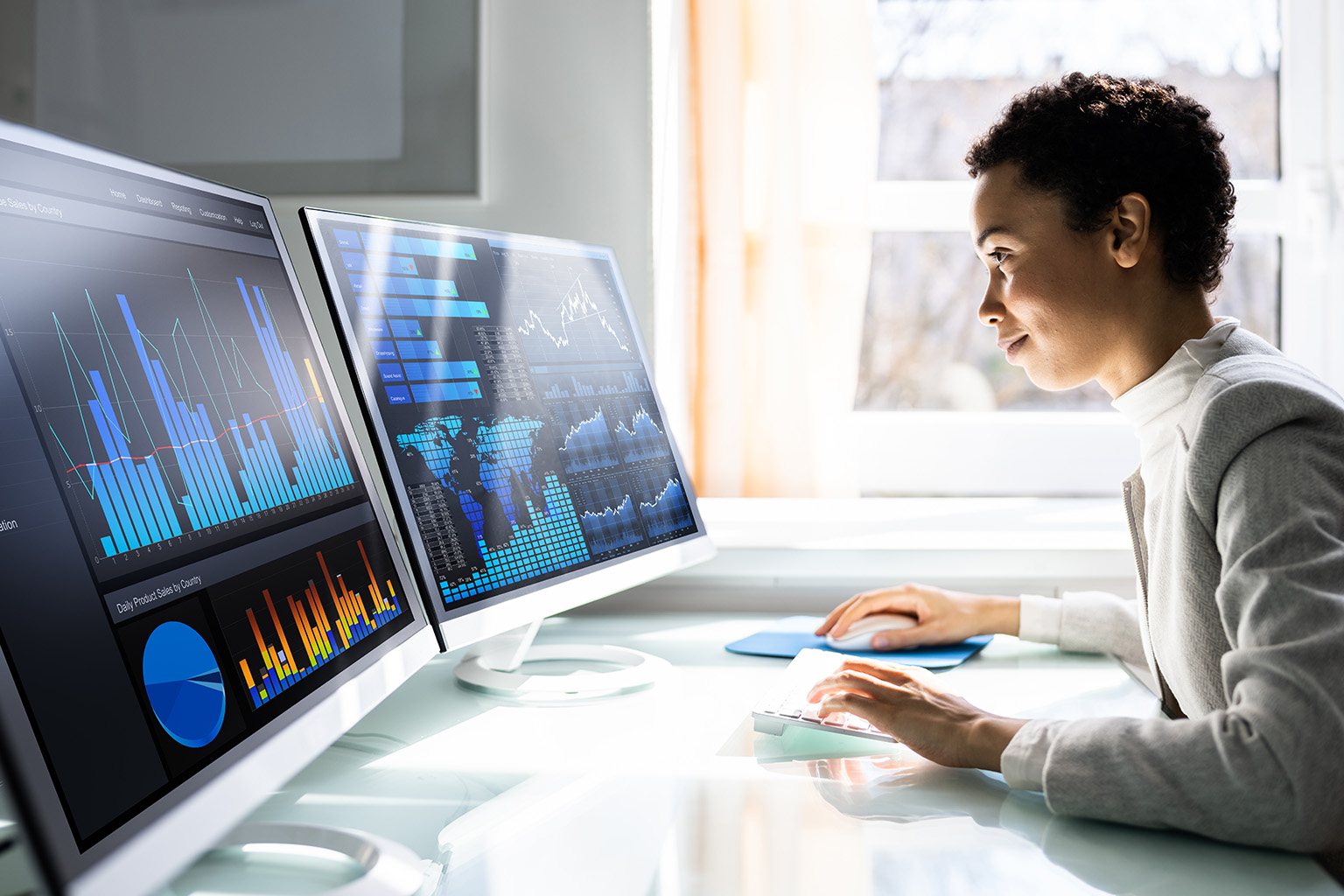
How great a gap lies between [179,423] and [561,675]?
595 millimetres

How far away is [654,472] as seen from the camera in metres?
1.22

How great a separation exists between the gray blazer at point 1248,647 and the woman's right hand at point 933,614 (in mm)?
367

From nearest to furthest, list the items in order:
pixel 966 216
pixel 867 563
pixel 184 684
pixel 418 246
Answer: pixel 184 684
pixel 418 246
pixel 867 563
pixel 966 216

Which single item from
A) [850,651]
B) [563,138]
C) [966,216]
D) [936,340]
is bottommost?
[850,651]

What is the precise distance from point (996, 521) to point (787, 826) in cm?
97

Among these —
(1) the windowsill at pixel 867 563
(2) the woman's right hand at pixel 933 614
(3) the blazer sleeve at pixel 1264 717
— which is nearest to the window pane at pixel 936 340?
(1) the windowsill at pixel 867 563

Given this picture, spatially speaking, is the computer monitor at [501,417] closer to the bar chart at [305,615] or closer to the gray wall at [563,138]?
the bar chart at [305,615]

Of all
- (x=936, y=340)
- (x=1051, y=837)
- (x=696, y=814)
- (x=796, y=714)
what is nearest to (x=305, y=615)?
(x=696, y=814)

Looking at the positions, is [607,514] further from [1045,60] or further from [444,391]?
[1045,60]

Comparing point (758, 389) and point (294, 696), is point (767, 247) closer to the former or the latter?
point (758, 389)

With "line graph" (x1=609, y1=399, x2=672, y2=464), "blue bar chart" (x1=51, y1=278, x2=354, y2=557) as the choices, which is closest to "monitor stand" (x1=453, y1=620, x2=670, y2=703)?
"line graph" (x1=609, y1=399, x2=672, y2=464)

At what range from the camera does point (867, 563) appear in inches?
58.4

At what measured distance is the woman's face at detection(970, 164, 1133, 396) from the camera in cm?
96

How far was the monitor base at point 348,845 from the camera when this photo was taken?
0.62 meters
